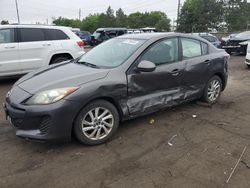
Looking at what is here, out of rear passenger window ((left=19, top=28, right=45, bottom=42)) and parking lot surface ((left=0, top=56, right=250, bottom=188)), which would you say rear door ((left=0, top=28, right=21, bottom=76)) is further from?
parking lot surface ((left=0, top=56, right=250, bottom=188))

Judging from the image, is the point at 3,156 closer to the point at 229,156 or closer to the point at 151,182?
the point at 151,182

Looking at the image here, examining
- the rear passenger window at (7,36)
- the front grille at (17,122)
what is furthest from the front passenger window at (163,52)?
the rear passenger window at (7,36)

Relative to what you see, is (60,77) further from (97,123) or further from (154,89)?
(154,89)

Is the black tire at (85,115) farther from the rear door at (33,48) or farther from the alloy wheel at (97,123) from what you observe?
the rear door at (33,48)

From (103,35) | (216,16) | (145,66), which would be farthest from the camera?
(216,16)

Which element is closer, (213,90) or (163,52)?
(163,52)

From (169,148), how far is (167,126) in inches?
32.5

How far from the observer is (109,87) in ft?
13.3

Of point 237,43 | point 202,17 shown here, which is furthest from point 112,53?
point 202,17

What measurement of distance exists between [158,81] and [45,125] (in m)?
1.97

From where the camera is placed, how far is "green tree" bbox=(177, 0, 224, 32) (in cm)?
4509

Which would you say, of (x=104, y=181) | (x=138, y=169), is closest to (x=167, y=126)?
(x=138, y=169)

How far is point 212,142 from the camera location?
415 centimetres

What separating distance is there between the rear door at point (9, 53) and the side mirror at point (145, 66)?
4.94m
